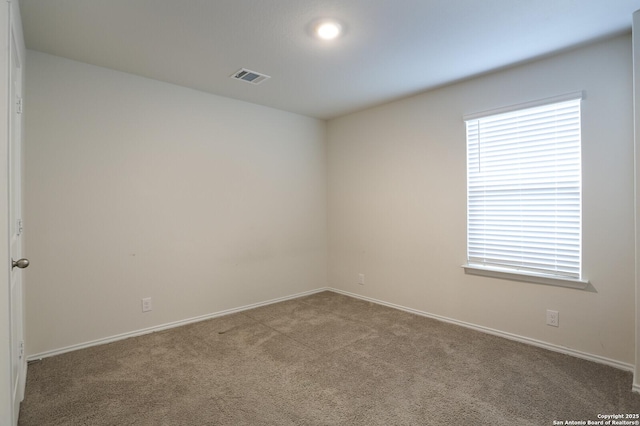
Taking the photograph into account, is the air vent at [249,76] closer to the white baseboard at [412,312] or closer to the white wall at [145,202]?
the white wall at [145,202]

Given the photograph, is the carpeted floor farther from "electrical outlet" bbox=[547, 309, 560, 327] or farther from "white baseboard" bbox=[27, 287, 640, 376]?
"electrical outlet" bbox=[547, 309, 560, 327]

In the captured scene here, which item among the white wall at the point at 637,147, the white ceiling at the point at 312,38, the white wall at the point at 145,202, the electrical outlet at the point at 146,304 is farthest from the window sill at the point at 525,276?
the electrical outlet at the point at 146,304

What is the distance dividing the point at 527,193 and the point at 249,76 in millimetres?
2692

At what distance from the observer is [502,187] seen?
3.05m

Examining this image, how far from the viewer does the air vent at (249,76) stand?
119 inches

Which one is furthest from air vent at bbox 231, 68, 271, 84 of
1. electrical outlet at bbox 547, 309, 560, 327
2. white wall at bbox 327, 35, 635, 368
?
electrical outlet at bbox 547, 309, 560, 327

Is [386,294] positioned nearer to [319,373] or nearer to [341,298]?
[341,298]

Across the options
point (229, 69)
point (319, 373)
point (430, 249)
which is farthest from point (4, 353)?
point (430, 249)

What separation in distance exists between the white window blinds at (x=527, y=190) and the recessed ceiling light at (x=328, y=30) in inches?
65.4

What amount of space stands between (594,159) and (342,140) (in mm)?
2751

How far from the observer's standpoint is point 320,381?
2.30 m

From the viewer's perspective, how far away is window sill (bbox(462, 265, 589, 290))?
2623 mm

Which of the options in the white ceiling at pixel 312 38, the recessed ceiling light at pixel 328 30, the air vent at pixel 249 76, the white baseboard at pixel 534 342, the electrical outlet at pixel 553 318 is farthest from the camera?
the air vent at pixel 249 76

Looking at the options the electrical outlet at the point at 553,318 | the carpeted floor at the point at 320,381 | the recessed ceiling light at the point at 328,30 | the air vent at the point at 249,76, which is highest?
the air vent at the point at 249,76
